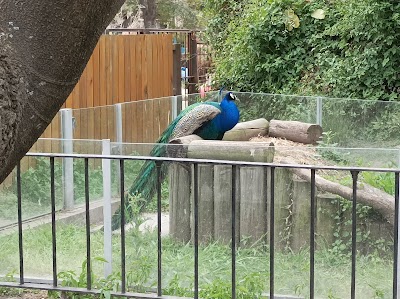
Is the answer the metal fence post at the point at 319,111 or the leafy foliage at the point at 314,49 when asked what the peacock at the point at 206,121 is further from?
the leafy foliage at the point at 314,49

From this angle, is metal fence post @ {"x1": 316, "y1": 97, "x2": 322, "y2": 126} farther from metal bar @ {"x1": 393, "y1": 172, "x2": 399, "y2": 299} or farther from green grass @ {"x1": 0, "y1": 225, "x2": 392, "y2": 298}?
metal bar @ {"x1": 393, "y1": 172, "x2": 399, "y2": 299}

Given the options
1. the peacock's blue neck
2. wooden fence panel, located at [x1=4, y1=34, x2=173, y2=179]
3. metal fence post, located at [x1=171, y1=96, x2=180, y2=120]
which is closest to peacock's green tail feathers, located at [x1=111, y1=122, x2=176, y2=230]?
wooden fence panel, located at [x1=4, y1=34, x2=173, y2=179]

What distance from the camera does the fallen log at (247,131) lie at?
369 inches

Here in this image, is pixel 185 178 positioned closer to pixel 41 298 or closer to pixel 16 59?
pixel 41 298

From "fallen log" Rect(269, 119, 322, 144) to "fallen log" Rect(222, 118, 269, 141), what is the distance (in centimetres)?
10

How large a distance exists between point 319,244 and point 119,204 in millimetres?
1551

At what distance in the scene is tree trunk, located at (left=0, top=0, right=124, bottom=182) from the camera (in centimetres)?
205

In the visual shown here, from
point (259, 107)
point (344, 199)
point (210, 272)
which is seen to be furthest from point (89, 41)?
point (259, 107)

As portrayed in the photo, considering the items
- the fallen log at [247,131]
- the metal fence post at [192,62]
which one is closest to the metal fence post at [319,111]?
the fallen log at [247,131]

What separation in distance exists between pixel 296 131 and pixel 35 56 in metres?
7.14

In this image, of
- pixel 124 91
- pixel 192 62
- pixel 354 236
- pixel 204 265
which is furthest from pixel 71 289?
pixel 192 62

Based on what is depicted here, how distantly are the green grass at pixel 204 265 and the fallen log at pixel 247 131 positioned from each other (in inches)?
152

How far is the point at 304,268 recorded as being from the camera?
5066 mm

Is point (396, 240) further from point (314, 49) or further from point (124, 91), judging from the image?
point (314, 49)
